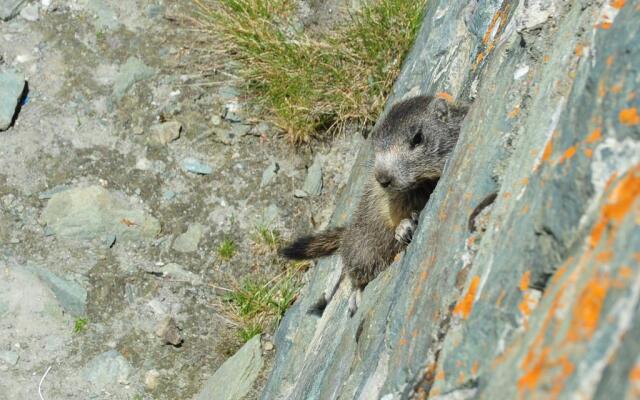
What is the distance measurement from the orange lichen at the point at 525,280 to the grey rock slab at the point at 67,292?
4.44 m

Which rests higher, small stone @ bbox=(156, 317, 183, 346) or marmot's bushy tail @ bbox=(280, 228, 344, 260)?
marmot's bushy tail @ bbox=(280, 228, 344, 260)

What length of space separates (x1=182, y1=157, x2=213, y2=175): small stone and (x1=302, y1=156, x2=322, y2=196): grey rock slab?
0.79 meters

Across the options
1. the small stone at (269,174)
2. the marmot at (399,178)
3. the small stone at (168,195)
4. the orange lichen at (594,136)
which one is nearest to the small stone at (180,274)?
the small stone at (168,195)

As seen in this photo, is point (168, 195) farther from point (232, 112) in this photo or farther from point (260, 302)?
point (260, 302)

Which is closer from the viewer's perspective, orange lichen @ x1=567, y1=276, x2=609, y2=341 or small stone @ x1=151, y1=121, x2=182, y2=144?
orange lichen @ x1=567, y1=276, x2=609, y2=341

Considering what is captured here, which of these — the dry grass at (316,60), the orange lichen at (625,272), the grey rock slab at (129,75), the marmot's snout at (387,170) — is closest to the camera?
the orange lichen at (625,272)

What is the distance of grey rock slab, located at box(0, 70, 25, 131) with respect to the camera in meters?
6.65

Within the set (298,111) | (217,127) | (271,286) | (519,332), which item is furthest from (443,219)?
(217,127)

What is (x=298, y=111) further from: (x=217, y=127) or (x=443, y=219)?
(x=443, y=219)

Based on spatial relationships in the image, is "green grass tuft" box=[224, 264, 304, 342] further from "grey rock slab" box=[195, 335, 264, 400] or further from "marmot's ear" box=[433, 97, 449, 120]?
"marmot's ear" box=[433, 97, 449, 120]

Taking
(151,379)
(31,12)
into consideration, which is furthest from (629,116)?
(31,12)

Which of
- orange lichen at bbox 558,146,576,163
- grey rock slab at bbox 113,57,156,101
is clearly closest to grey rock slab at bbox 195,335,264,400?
grey rock slab at bbox 113,57,156,101

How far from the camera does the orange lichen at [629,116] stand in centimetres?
171

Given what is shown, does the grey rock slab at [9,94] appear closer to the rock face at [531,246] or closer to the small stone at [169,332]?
the small stone at [169,332]
